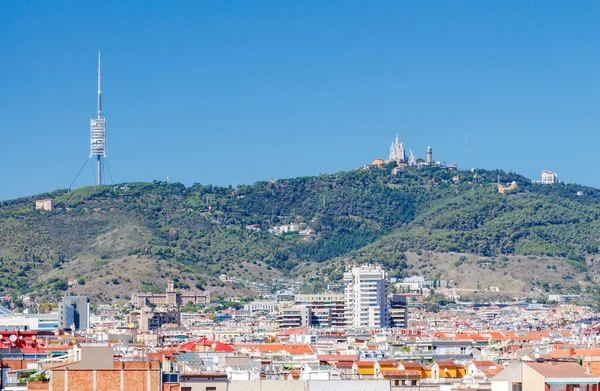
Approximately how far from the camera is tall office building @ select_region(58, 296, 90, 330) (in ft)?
586

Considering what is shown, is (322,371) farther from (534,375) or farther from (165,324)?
(165,324)

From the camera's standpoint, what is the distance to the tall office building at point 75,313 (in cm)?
17875

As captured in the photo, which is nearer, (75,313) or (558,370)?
(558,370)

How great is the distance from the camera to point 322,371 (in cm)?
5497

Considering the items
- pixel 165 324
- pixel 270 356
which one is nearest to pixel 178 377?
pixel 270 356

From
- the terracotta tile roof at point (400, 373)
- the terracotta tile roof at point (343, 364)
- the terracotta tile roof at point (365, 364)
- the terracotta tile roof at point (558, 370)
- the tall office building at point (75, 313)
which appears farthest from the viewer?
the tall office building at point (75, 313)

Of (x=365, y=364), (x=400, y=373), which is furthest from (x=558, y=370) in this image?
(x=365, y=364)

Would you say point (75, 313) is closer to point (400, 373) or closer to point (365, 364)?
point (365, 364)

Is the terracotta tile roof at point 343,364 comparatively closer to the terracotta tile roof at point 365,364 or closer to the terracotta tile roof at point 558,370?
the terracotta tile roof at point 365,364

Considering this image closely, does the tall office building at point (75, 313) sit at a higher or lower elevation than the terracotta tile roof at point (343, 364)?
higher

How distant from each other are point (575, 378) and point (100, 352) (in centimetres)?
984

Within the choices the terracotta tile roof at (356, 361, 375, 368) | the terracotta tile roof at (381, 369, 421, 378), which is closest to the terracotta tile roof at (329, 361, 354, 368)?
the terracotta tile roof at (356, 361, 375, 368)

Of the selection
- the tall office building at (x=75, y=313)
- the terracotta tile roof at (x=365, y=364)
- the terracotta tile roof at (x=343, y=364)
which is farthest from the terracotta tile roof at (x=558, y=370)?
the tall office building at (x=75, y=313)

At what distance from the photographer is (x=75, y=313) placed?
18388 centimetres
